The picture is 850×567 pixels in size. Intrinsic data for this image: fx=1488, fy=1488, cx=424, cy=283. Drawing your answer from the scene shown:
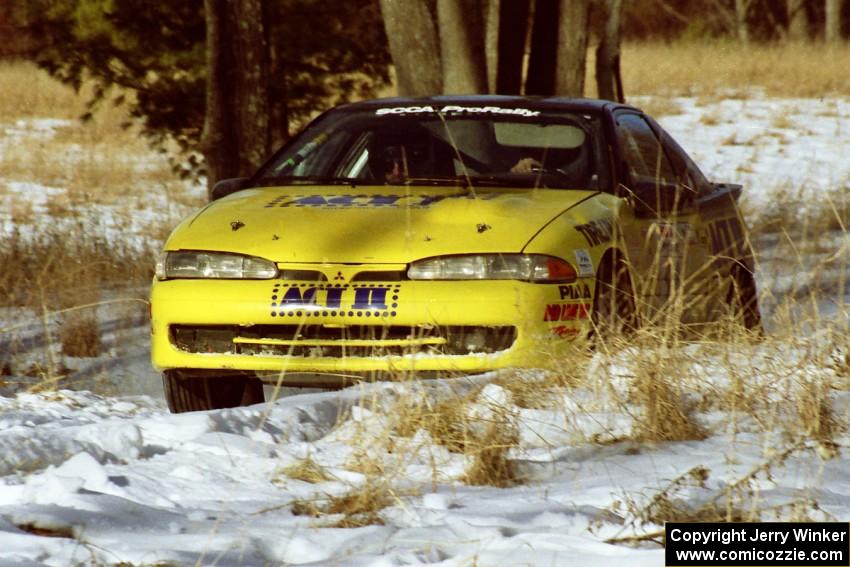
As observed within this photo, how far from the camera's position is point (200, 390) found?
5953 millimetres

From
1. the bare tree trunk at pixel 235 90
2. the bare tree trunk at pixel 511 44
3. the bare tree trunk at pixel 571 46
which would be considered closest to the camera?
the bare tree trunk at pixel 235 90

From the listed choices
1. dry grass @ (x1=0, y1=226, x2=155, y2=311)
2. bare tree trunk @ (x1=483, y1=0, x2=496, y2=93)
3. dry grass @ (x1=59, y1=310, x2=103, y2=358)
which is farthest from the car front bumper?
bare tree trunk @ (x1=483, y1=0, x2=496, y2=93)

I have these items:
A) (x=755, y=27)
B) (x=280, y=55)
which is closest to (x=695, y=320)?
(x=280, y=55)

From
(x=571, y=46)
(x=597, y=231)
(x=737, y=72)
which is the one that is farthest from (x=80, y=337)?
(x=737, y=72)

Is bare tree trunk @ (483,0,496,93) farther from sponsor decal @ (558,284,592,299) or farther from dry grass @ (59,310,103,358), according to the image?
sponsor decal @ (558,284,592,299)

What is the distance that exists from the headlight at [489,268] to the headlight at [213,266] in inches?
22.7

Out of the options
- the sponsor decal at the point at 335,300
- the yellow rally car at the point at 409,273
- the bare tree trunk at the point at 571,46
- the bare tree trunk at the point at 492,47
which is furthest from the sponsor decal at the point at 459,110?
the bare tree trunk at the point at 571,46

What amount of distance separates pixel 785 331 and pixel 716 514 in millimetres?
1925

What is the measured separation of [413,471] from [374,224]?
161 centimetres

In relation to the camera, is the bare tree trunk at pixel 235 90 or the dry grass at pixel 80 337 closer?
the dry grass at pixel 80 337

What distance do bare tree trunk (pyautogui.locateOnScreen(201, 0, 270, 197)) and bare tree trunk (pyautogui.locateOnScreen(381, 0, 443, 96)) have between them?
48.4 inches

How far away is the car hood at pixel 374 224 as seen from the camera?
5574mm

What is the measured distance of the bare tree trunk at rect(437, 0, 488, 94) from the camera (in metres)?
11.4

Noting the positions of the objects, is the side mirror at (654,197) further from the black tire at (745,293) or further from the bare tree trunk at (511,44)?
the bare tree trunk at (511,44)
